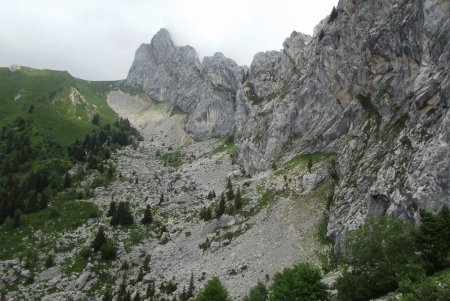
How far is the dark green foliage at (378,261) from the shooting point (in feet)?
130

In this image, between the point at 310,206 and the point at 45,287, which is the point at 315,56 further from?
the point at 45,287

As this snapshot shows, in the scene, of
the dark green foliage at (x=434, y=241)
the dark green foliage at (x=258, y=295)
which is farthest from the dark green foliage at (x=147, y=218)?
the dark green foliage at (x=434, y=241)

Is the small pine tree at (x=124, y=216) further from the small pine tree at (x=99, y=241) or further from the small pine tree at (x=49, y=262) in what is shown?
the small pine tree at (x=49, y=262)

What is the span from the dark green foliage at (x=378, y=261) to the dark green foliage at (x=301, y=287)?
3.38 m

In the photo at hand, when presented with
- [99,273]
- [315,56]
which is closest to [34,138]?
[99,273]

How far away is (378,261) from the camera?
41094 mm

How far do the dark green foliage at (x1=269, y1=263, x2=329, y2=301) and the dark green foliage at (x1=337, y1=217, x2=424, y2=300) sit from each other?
3.38 m

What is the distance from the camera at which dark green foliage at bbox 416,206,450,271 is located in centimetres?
3947

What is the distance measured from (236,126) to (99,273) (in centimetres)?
10986

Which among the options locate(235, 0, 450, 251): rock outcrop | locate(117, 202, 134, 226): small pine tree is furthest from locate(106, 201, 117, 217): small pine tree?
locate(235, 0, 450, 251): rock outcrop

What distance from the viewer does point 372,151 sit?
76875 mm

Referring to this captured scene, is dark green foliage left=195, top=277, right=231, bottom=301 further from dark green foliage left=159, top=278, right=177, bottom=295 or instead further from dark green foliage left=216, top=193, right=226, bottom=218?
dark green foliage left=216, top=193, right=226, bottom=218

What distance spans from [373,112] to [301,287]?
52.7 m

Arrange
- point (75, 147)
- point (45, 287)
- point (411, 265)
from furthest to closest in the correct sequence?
point (75, 147) < point (45, 287) < point (411, 265)
